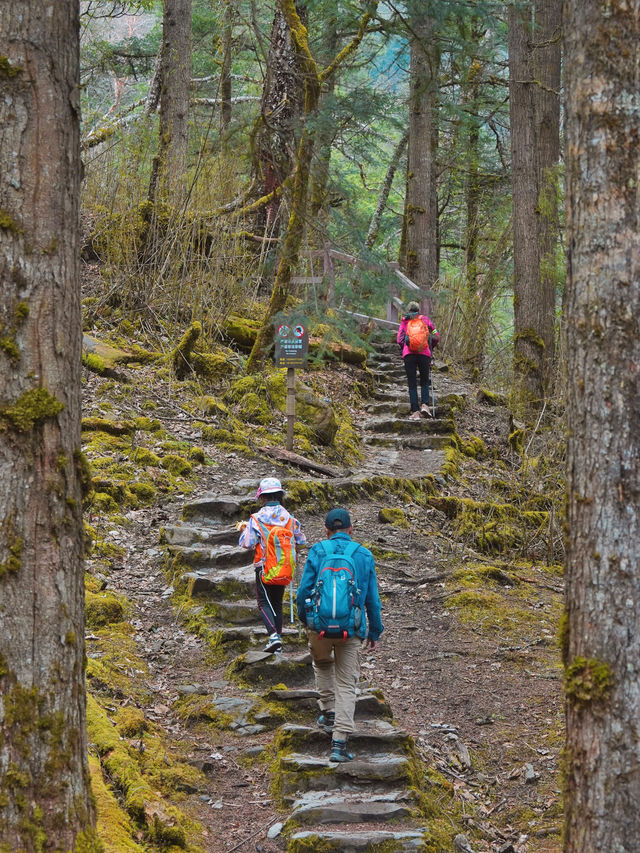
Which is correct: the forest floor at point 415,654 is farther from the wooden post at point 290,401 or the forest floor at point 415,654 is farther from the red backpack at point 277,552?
the red backpack at point 277,552

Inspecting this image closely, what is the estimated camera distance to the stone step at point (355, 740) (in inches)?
209

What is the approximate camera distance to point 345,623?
16.7 ft

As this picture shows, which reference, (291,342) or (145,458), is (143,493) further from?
(291,342)

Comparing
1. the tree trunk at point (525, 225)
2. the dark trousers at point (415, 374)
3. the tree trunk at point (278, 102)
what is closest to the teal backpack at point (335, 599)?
the dark trousers at point (415, 374)

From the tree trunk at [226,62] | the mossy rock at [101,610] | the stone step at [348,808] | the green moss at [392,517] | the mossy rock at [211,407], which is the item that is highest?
the tree trunk at [226,62]

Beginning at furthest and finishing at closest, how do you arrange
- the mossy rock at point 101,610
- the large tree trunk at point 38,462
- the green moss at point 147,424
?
1. the green moss at point 147,424
2. the mossy rock at point 101,610
3. the large tree trunk at point 38,462

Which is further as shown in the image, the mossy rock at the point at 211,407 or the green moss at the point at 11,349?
the mossy rock at the point at 211,407

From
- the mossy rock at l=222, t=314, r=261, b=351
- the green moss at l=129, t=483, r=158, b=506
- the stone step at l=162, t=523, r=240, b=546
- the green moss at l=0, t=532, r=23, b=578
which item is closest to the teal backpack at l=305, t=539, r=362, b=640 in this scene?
the green moss at l=0, t=532, r=23, b=578

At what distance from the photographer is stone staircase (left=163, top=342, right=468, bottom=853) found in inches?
183

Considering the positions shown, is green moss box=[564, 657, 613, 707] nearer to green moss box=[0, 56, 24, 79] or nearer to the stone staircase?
the stone staircase

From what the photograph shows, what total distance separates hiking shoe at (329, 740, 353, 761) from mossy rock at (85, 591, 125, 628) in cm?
224

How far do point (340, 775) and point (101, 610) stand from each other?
2.42 meters

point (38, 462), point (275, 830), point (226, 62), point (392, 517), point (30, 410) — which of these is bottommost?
point (275, 830)

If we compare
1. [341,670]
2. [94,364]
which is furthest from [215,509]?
[341,670]
